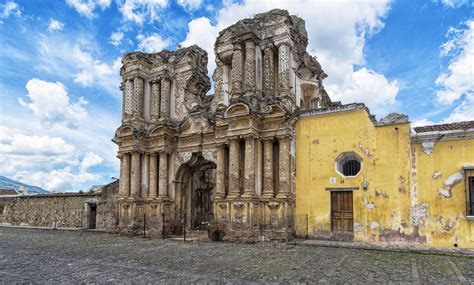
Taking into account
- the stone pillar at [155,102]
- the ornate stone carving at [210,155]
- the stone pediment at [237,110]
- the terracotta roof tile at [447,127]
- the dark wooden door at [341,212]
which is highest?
the stone pillar at [155,102]

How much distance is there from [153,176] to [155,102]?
4.02 m

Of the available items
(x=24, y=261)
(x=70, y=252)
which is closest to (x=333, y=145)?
(x=70, y=252)

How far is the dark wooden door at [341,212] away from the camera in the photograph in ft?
44.5

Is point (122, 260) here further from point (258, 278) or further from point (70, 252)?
point (258, 278)

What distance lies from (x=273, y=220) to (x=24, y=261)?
849 centimetres

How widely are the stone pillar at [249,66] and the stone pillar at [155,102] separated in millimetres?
5723

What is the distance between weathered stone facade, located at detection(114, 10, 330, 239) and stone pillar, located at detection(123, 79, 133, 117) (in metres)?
0.05

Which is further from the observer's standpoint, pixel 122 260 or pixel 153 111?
pixel 153 111

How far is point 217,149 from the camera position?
53.1ft

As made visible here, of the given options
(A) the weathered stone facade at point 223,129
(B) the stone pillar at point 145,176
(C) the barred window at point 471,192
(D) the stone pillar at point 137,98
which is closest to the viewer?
(C) the barred window at point 471,192

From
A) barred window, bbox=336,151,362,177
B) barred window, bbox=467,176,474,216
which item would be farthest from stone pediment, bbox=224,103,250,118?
barred window, bbox=467,176,474,216

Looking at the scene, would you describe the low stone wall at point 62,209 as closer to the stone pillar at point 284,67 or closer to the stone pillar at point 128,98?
the stone pillar at point 128,98

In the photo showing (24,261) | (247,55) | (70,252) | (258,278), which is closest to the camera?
(258,278)

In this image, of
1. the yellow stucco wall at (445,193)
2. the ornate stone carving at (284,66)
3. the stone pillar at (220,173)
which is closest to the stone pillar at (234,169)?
the stone pillar at (220,173)
